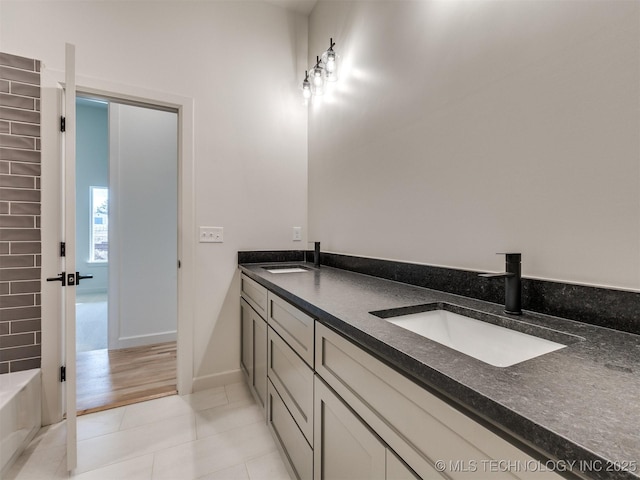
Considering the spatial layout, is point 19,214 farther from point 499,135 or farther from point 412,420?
point 499,135

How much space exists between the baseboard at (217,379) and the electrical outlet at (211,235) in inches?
39.5

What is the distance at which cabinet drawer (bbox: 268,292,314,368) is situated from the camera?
3.55 ft

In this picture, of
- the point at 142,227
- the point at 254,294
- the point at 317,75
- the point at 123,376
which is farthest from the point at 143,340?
the point at 317,75

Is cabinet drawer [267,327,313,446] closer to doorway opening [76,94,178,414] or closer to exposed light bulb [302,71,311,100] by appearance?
doorway opening [76,94,178,414]

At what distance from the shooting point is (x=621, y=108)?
0.77 meters

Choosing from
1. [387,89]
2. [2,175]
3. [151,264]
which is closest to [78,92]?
[2,175]

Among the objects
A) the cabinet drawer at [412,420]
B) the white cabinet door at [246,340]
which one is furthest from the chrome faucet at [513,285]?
the white cabinet door at [246,340]

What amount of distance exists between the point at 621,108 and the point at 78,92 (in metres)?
2.60

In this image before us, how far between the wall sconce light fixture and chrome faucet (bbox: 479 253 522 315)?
1762 mm

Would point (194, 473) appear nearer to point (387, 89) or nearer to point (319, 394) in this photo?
point (319, 394)

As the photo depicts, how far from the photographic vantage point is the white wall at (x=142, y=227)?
2.83m

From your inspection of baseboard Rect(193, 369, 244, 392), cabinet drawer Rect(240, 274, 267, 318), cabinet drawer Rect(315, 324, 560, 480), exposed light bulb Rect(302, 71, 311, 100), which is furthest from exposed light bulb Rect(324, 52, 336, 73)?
baseboard Rect(193, 369, 244, 392)

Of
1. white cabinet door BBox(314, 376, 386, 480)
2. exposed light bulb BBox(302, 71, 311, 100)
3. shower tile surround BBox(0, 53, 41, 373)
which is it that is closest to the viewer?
white cabinet door BBox(314, 376, 386, 480)

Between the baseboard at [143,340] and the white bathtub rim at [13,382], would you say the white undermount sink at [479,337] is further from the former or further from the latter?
the baseboard at [143,340]
